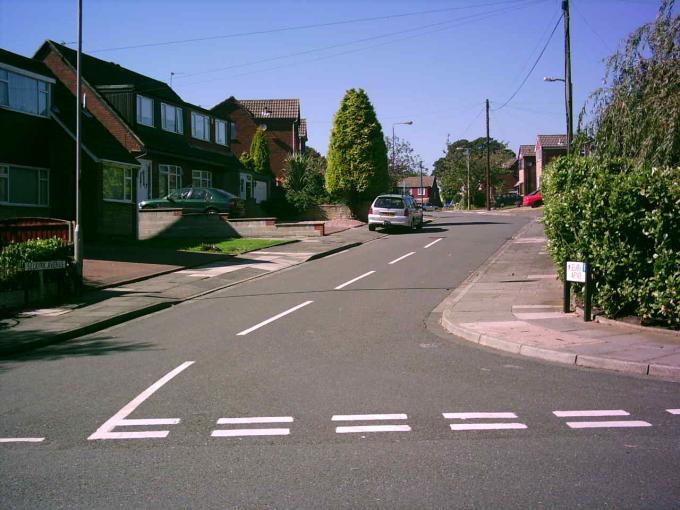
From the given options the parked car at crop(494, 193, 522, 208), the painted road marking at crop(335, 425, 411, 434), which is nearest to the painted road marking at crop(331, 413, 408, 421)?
the painted road marking at crop(335, 425, 411, 434)

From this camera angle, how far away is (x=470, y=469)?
17.3 ft

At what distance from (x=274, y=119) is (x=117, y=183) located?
4109cm

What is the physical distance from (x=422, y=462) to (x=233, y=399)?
8.77ft

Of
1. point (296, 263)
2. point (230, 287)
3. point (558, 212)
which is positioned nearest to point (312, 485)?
point (558, 212)

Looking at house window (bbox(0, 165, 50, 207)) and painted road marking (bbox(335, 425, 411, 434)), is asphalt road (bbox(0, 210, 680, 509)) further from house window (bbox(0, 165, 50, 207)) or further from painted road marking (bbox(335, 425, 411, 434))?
house window (bbox(0, 165, 50, 207))

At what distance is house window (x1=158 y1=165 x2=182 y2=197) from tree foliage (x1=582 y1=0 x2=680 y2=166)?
2685 cm

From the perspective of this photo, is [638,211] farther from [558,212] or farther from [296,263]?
[296,263]

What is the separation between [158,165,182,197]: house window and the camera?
1543 inches

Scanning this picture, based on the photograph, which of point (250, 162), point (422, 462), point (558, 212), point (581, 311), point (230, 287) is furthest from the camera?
point (250, 162)

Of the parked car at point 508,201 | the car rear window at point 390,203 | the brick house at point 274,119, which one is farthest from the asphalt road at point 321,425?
the parked car at point 508,201

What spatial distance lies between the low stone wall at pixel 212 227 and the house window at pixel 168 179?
6244 millimetres

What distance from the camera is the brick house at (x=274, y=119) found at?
67.6 metres

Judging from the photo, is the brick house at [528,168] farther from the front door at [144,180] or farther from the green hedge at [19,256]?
the green hedge at [19,256]

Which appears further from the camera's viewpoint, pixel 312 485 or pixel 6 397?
pixel 6 397
